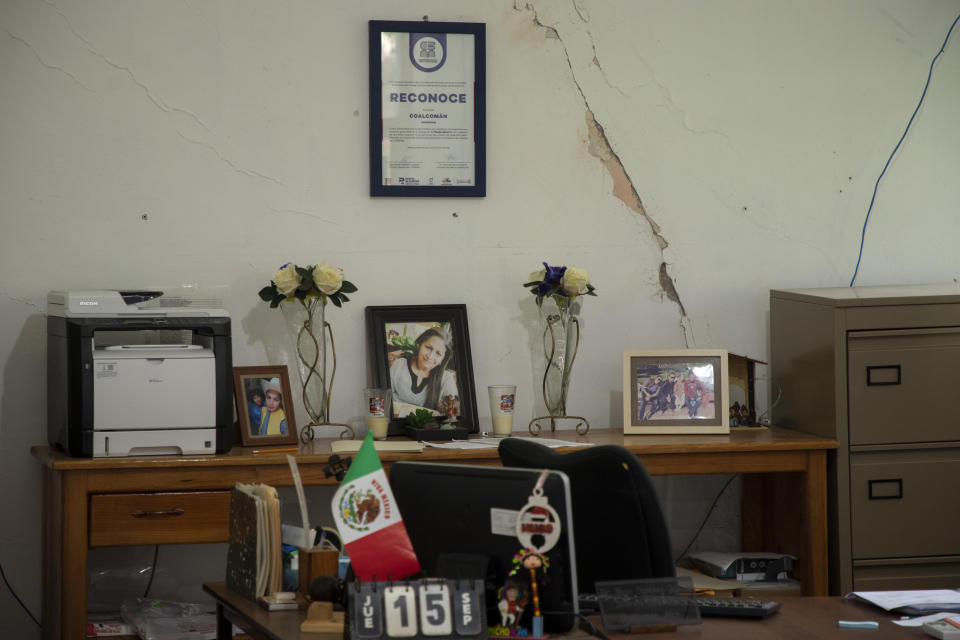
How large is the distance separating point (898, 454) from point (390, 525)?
2.07 m

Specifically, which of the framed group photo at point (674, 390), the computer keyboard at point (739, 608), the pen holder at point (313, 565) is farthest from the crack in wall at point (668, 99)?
the pen holder at point (313, 565)

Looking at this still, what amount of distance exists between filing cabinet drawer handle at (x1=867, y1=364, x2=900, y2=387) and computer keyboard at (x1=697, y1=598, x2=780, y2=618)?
4.70ft

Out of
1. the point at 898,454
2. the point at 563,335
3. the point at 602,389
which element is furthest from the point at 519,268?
the point at 898,454

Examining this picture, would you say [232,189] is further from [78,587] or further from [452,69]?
[78,587]

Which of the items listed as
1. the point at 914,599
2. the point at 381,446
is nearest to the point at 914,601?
the point at 914,599

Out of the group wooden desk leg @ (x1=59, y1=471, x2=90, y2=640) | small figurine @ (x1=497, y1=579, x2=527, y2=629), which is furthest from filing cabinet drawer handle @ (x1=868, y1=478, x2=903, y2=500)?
wooden desk leg @ (x1=59, y1=471, x2=90, y2=640)

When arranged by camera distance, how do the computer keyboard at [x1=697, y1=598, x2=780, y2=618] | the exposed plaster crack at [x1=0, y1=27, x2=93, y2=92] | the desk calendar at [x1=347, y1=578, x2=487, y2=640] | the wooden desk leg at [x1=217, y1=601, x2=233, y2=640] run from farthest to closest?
1. the exposed plaster crack at [x1=0, y1=27, x2=93, y2=92]
2. the wooden desk leg at [x1=217, y1=601, x2=233, y2=640]
3. the computer keyboard at [x1=697, y1=598, x2=780, y2=618]
4. the desk calendar at [x1=347, y1=578, x2=487, y2=640]

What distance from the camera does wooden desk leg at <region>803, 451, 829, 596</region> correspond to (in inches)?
134

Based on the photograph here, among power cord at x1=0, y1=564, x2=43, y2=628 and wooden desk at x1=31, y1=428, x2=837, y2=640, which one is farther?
power cord at x1=0, y1=564, x2=43, y2=628

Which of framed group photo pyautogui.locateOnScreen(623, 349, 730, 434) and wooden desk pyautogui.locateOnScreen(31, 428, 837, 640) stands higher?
framed group photo pyautogui.locateOnScreen(623, 349, 730, 434)

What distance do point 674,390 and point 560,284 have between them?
0.49 meters

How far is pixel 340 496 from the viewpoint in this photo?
77.2 inches

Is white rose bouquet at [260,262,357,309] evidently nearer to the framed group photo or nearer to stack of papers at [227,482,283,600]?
the framed group photo

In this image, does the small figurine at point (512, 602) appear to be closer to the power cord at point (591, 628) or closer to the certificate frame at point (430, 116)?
the power cord at point (591, 628)
